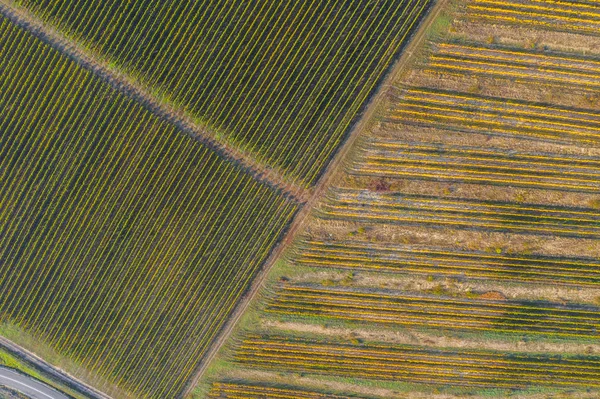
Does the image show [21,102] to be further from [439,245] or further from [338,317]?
[439,245]

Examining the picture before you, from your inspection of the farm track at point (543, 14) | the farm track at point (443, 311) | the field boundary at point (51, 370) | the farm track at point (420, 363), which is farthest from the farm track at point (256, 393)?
the farm track at point (543, 14)

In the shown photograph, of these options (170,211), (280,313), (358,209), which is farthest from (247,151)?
(280,313)

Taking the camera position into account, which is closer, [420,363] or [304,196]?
[304,196]

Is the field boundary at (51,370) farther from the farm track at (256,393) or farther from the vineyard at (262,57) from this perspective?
the vineyard at (262,57)

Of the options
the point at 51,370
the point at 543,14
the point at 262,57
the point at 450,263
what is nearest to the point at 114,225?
the point at 51,370

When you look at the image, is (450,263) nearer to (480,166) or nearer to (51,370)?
(480,166)
